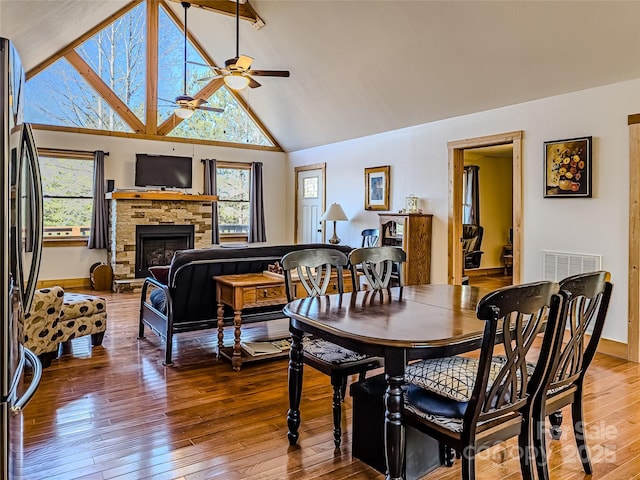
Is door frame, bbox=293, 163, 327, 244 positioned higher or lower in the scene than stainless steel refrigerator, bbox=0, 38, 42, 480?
higher

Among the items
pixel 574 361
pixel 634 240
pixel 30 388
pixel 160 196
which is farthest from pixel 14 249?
pixel 160 196

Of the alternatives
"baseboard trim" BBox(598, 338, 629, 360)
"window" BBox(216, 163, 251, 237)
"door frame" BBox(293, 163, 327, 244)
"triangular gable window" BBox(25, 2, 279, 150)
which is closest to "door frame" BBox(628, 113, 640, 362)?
"baseboard trim" BBox(598, 338, 629, 360)

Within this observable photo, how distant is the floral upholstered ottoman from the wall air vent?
14.9 feet

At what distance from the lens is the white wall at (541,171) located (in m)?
4.26

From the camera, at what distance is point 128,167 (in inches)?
318

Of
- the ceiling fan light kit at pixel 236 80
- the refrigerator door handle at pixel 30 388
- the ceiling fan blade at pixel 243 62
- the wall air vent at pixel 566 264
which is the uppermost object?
the ceiling fan blade at pixel 243 62

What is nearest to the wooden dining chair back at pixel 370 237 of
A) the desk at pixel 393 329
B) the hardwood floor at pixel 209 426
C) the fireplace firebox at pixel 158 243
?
the fireplace firebox at pixel 158 243

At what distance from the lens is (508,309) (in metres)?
1.64

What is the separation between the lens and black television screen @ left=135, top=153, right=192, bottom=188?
7.96 metres

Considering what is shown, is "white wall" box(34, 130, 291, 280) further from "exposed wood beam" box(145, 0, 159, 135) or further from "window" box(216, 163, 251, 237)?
"exposed wood beam" box(145, 0, 159, 135)

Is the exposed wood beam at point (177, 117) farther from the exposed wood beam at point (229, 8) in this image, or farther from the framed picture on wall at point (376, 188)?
the framed picture on wall at point (376, 188)

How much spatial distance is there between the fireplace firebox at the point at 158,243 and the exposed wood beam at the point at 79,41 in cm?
286

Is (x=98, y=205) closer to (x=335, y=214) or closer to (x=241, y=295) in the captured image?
(x=335, y=214)

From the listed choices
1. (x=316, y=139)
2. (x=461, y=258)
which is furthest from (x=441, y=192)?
(x=316, y=139)
